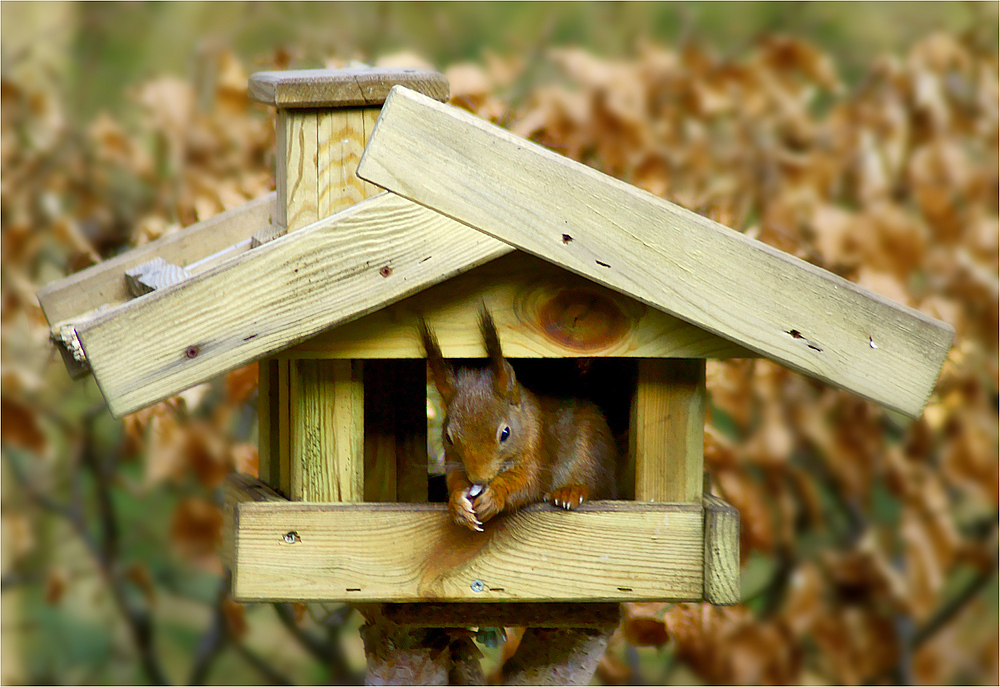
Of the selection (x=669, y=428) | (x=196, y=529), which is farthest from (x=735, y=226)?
(x=196, y=529)

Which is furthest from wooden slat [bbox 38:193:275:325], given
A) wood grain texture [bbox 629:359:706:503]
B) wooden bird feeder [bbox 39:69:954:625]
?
wood grain texture [bbox 629:359:706:503]

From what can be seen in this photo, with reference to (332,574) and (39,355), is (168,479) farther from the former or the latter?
(332,574)

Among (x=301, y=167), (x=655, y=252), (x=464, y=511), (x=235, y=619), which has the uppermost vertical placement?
(x=301, y=167)

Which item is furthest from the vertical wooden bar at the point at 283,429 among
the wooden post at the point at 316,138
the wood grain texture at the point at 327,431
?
the wood grain texture at the point at 327,431

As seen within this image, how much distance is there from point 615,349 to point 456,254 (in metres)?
0.27

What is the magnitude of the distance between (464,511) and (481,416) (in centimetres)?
14

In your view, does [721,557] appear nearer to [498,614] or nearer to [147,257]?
[498,614]

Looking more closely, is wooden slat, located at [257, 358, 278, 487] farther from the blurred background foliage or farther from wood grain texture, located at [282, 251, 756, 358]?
wood grain texture, located at [282, 251, 756, 358]

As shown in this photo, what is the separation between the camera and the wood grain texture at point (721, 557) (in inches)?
61.2

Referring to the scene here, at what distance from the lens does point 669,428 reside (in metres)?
1.59

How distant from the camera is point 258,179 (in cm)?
252

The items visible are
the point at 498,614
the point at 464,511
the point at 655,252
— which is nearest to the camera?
the point at 655,252

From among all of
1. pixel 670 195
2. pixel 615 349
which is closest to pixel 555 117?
pixel 670 195

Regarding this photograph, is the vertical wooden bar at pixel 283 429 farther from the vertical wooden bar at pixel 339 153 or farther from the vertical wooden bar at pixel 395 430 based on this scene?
the vertical wooden bar at pixel 339 153
